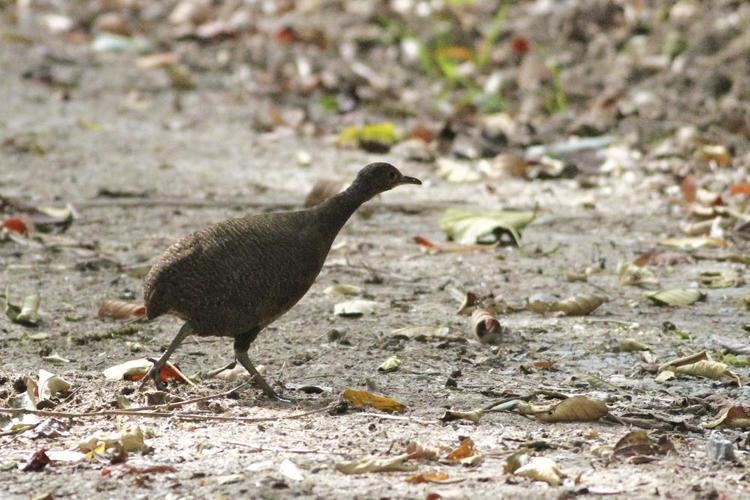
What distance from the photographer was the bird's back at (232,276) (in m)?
4.55

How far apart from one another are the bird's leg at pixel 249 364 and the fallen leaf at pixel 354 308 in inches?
40.9

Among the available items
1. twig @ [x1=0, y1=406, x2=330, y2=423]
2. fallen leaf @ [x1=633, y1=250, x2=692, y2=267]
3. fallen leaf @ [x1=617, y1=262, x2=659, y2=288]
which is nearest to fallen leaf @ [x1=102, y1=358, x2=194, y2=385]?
twig @ [x1=0, y1=406, x2=330, y2=423]

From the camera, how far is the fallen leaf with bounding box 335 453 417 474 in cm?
378

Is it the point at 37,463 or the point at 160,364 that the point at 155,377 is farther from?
the point at 37,463

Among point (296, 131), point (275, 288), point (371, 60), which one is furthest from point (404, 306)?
A: point (371, 60)

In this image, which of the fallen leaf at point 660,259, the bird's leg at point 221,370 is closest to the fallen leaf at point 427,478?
the bird's leg at point 221,370

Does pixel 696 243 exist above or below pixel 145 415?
above

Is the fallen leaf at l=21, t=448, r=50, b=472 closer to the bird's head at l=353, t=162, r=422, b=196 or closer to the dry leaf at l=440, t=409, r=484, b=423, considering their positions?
the dry leaf at l=440, t=409, r=484, b=423

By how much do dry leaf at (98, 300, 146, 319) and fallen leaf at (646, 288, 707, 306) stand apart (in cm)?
211

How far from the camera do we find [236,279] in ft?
14.9

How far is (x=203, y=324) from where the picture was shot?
4.58 metres

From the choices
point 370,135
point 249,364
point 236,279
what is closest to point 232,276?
point 236,279

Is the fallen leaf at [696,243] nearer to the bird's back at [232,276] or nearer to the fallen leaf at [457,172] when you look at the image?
the fallen leaf at [457,172]

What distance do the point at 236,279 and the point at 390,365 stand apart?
72 cm
